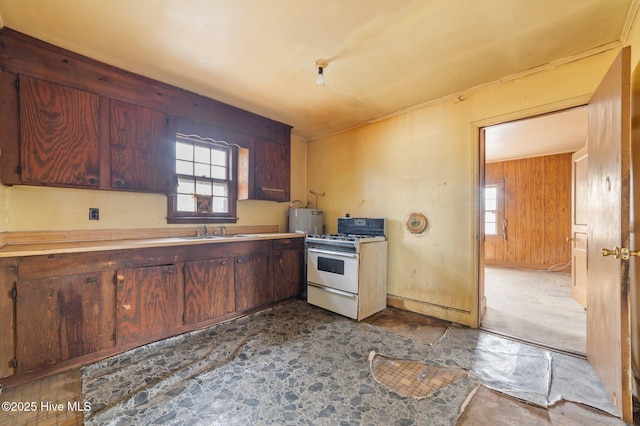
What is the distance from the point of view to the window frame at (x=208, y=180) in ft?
9.64

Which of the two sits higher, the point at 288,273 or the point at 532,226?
the point at 532,226

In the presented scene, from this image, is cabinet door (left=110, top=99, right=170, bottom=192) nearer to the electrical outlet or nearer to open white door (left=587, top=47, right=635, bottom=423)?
the electrical outlet

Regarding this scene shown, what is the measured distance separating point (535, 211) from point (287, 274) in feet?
19.2

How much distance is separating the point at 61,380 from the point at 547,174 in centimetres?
811

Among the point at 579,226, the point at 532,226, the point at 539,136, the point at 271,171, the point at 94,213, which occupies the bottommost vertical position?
the point at 532,226

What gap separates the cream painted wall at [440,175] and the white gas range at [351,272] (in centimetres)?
21

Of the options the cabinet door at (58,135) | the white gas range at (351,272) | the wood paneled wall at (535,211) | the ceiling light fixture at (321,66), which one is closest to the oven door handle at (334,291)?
the white gas range at (351,272)

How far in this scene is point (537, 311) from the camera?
3250 millimetres

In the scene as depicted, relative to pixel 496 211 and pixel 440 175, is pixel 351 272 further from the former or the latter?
pixel 496 211

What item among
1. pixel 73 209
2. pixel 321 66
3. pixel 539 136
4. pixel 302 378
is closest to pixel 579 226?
pixel 539 136

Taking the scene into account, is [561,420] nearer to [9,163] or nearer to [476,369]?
[476,369]

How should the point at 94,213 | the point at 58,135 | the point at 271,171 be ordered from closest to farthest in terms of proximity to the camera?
the point at 58,135 < the point at 94,213 < the point at 271,171

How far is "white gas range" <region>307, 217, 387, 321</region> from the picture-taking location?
2.97 m

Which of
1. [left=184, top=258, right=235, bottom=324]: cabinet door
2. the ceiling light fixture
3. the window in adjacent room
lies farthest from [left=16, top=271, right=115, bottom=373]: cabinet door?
the window in adjacent room
